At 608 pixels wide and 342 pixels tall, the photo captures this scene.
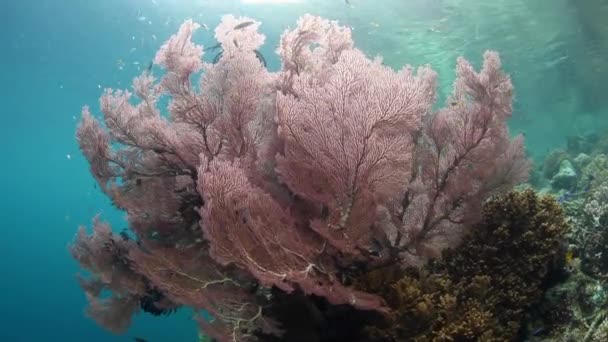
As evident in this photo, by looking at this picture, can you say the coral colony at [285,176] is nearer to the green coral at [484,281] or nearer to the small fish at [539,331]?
the green coral at [484,281]

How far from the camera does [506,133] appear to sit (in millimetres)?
5023

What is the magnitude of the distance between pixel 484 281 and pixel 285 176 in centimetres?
222

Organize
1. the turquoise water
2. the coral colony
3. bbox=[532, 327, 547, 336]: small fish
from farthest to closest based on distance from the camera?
1. the turquoise water
2. bbox=[532, 327, 547, 336]: small fish
3. the coral colony

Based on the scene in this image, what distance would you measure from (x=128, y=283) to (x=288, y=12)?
64.4 feet

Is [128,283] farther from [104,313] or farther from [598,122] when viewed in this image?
[598,122]

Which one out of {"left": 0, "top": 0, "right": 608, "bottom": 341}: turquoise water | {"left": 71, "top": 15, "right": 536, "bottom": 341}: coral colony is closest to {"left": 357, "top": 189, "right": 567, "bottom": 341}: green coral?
{"left": 71, "top": 15, "right": 536, "bottom": 341}: coral colony

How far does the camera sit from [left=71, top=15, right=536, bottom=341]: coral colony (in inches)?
147

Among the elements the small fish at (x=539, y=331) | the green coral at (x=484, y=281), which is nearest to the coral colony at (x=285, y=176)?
the green coral at (x=484, y=281)

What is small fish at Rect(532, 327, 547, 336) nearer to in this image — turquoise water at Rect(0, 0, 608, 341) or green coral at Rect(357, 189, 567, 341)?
green coral at Rect(357, 189, 567, 341)

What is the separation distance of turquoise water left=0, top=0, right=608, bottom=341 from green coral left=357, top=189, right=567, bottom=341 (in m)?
11.6

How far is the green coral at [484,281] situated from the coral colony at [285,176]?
0.46 feet

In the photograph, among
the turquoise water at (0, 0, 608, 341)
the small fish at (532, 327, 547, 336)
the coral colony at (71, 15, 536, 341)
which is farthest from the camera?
the turquoise water at (0, 0, 608, 341)

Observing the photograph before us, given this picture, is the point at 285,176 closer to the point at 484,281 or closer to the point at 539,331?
the point at 484,281

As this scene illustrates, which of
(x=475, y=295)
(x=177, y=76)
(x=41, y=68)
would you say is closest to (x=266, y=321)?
(x=475, y=295)
